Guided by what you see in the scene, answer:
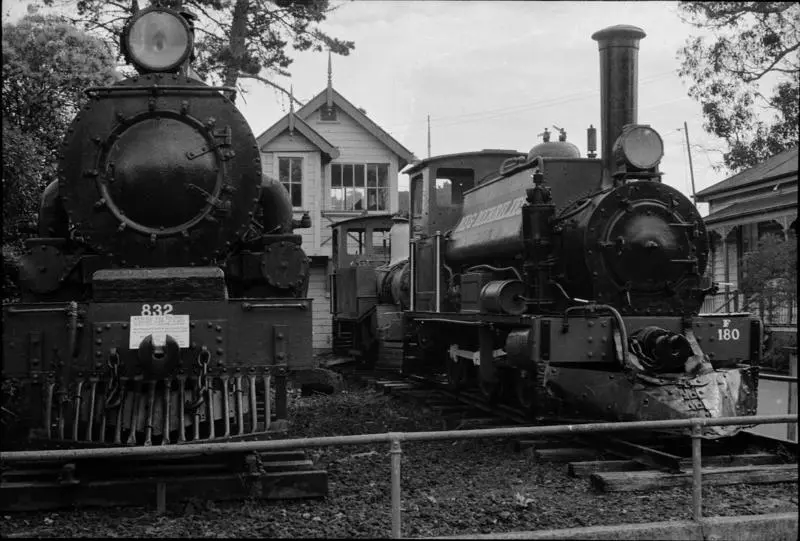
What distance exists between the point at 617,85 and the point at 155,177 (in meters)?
4.79

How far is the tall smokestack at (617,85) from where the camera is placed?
8.82 m

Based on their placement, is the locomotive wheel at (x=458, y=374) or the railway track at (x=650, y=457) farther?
the locomotive wheel at (x=458, y=374)

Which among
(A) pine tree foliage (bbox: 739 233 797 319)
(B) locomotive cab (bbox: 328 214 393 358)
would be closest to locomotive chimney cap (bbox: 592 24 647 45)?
(B) locomotive cab (bbox: 328 214 393 358)

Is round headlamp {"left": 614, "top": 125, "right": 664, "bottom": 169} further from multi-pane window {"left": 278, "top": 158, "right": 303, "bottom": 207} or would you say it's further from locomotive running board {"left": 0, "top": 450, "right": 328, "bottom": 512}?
multi-pane window {"left": 278, "top": 158, "right": 303, "bottom": 207}

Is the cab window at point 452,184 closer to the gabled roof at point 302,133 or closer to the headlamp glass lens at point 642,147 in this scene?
the headlamp glass lens at point 642,147

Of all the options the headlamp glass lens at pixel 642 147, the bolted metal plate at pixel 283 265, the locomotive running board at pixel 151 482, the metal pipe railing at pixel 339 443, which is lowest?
the locomotive running board at pixel 151 482

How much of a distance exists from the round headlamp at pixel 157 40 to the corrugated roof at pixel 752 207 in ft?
42.6

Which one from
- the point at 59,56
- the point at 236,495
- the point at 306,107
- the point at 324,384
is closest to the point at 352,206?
the point at 306,107

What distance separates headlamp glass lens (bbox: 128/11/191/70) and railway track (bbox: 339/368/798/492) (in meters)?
4.23

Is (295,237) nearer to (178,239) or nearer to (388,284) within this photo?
(178,239)

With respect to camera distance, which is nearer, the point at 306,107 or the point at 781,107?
the point at 781,107

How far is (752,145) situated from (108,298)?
53.6 feet

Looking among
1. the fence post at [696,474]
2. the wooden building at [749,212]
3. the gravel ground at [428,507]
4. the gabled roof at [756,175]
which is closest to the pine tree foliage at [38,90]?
the gravel ground at [428,507]

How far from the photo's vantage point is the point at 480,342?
9719 millimetres
